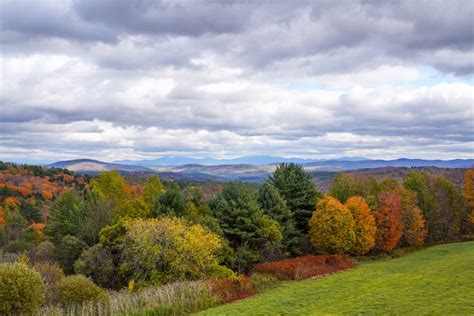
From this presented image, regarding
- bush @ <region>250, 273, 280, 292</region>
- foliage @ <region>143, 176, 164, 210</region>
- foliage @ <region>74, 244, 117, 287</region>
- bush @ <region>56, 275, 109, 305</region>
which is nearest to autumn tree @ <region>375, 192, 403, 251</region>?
bush @ <region>250, 273, 280, 292</region>

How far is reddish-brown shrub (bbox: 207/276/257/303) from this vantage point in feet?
86.1

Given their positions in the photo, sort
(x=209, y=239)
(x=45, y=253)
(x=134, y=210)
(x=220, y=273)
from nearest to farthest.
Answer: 1. (x=209, y=239)
2. (x=220, y=273)
3. (x=134, y=210)
4. (x=45, y=253)

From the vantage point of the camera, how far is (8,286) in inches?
763

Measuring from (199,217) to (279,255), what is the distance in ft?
34.2

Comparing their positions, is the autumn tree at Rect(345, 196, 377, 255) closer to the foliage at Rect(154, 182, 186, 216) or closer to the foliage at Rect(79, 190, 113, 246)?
the foliage at Rect(154, 182, 186, 216)

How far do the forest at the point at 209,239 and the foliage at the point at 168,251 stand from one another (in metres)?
0.08

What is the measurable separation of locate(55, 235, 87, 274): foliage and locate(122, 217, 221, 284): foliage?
50.4ft

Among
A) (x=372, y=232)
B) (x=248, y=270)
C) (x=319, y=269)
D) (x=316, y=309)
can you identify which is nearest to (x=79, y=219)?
(x=248, y=270)

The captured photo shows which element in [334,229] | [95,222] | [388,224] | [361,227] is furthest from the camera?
[388,224]

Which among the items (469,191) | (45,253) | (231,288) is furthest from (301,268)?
(469,191)

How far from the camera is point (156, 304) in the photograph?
22.7 meters

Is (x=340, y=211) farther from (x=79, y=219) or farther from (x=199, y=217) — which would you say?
(x=79, y=219)

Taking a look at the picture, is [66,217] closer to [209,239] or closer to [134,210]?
[134,210]

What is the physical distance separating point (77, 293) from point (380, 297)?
1633cm
